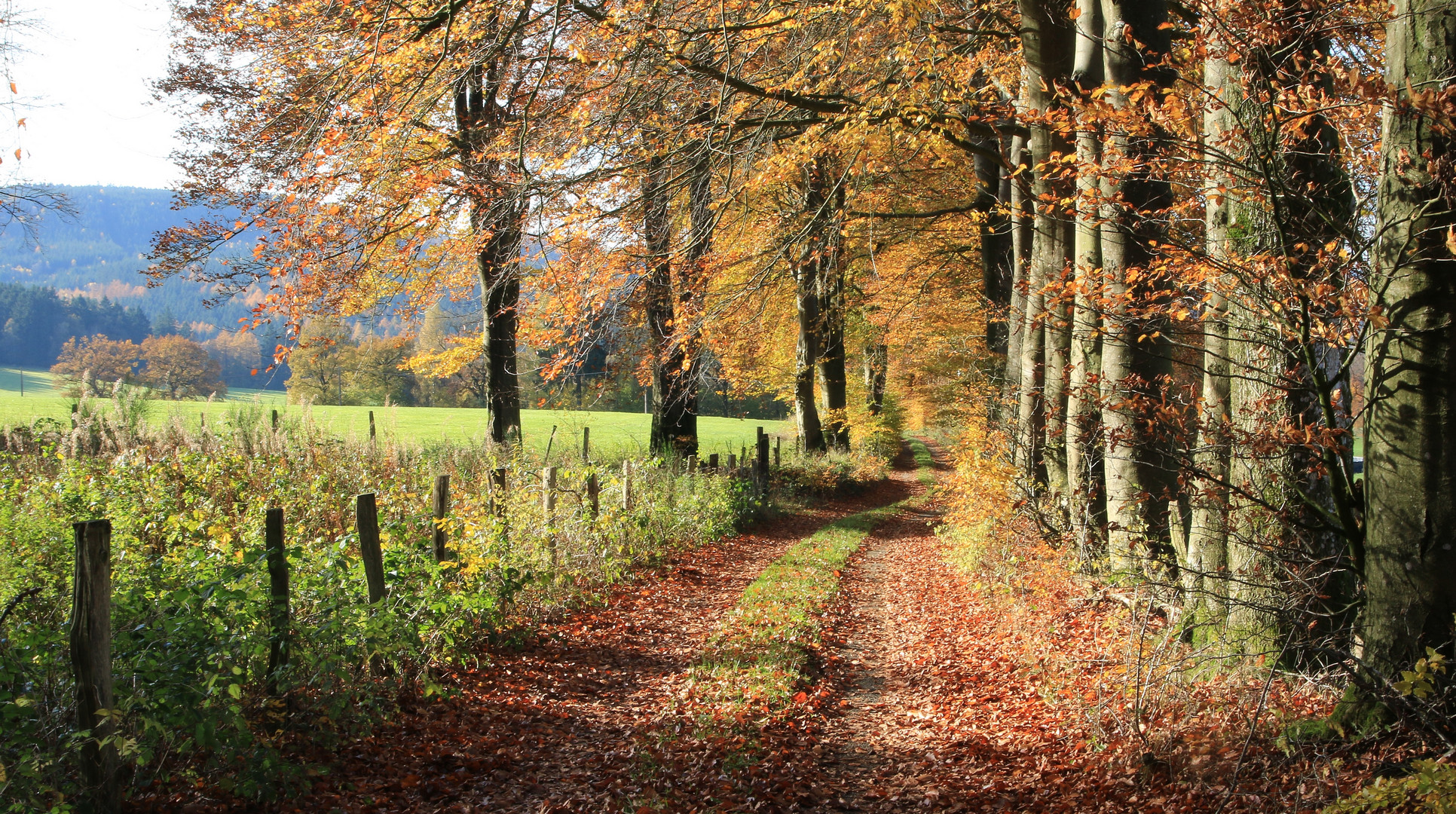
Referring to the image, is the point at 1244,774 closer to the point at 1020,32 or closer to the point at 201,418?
the point at 1020,32

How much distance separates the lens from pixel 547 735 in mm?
5195

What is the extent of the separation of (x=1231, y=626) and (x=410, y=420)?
28.3 m

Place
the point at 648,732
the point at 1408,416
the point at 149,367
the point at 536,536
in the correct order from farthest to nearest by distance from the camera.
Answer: the point at 149,367 < the point at 536,536 < the point at 648,732 < the point at 1408,416

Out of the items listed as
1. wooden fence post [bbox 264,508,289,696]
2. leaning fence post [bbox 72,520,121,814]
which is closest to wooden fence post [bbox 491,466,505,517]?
wooden fence post [bbox 264,508,289,696]

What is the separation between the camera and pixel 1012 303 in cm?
1150

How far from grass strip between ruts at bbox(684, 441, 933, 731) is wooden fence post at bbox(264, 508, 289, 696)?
8.36ft

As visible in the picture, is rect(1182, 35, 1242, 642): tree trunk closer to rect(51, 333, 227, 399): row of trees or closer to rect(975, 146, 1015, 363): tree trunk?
rect(975, 146, 1015, 363): tree trunk

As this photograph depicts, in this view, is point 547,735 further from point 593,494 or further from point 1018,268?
point 1018,268

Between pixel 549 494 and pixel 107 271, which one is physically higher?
pixel 107 271

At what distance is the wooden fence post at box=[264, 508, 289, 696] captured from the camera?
4.05 m

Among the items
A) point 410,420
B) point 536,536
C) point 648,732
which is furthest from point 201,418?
point 410,420

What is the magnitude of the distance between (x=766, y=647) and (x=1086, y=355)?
4202 mm

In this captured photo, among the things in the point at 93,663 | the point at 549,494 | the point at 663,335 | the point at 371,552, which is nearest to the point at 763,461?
the point at 663,335

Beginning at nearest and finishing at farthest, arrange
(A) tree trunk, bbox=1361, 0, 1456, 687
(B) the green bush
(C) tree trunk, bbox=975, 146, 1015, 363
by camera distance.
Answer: (B) the green bush < (A) tree trunk, bbox=1361, 0, 1456, 687 < (C) tree trunk, bbox=975, 146, 1015, 363
